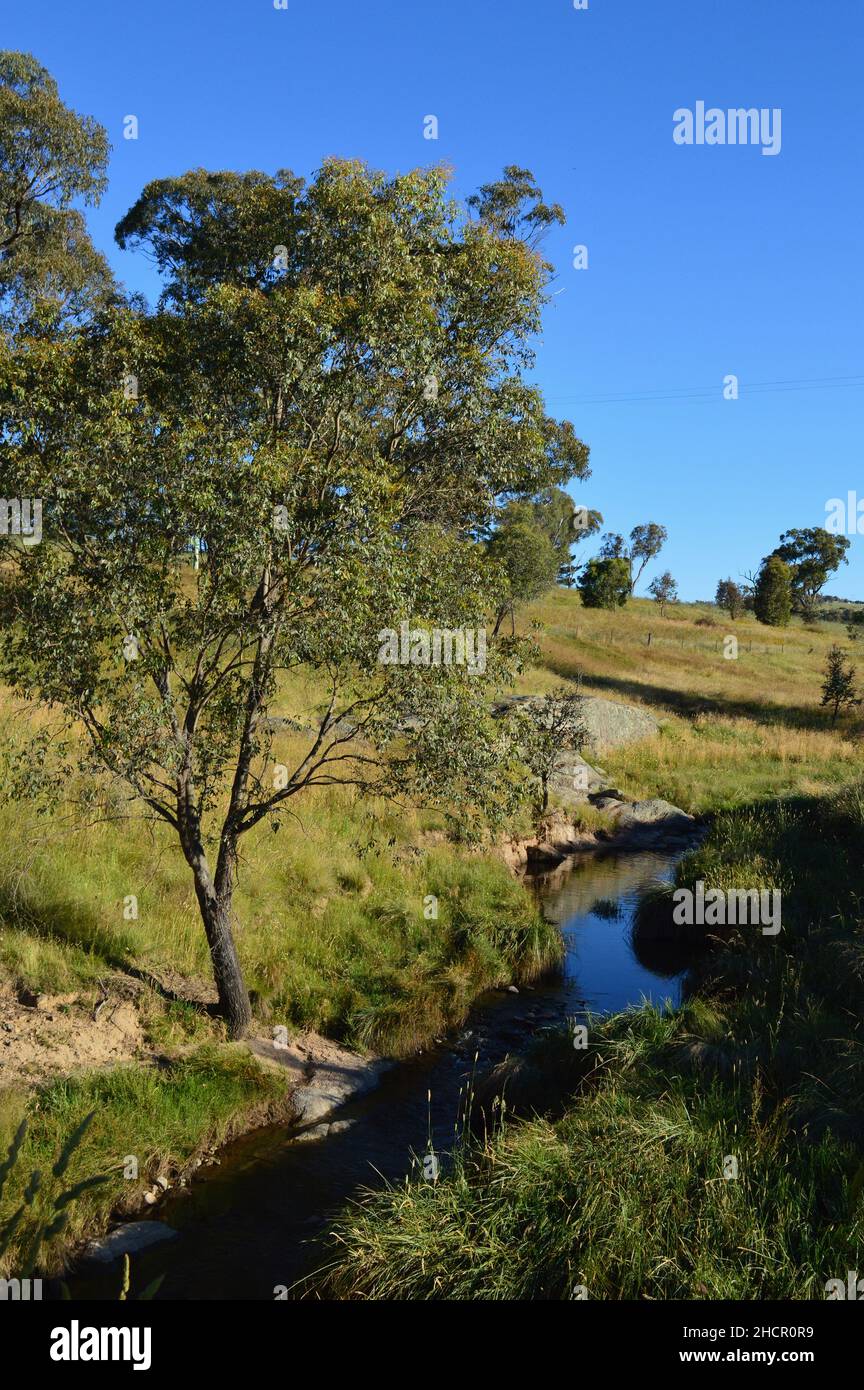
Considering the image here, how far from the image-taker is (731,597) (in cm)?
9681

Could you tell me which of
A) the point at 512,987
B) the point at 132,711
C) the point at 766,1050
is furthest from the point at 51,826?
the point at 766,1050

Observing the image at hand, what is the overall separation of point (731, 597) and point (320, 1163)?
Answer: 303ft

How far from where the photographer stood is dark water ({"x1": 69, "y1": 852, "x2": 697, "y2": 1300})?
381 inches

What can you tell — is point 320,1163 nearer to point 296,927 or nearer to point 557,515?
point 296,927

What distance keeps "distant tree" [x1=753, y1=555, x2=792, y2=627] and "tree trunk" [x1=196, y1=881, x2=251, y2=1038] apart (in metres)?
87.3

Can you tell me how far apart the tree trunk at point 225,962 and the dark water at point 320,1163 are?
1814mm

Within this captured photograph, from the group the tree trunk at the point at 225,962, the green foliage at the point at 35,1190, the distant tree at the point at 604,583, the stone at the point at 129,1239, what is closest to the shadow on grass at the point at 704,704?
the distant tree at the point at 604,583

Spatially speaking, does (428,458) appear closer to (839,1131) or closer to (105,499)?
(105,499)

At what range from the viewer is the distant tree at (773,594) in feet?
302

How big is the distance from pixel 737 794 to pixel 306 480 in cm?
2656

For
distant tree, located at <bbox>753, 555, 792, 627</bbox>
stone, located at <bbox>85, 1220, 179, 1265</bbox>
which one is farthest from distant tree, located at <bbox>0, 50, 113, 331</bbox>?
distant tree, located at <bbox>753, 555, 792, 627</bbox>

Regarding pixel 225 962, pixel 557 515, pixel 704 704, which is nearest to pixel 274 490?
pixel 225 962

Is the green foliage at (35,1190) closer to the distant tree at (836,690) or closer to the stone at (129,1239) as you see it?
the stone at (129,1239)

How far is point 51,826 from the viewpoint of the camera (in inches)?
605
